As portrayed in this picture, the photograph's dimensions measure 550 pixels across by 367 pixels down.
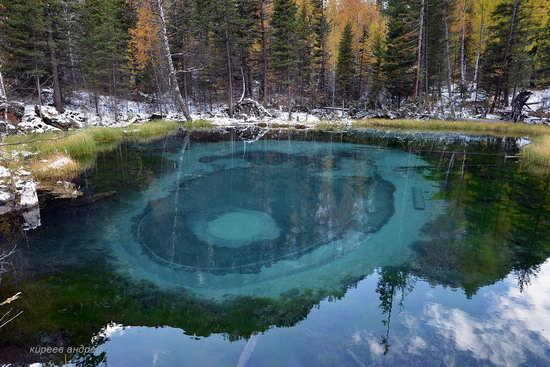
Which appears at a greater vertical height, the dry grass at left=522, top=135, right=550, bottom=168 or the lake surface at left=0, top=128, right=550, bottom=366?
the dry grass at left=522, top=135, right=550, bottom=168

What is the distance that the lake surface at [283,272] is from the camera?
4160 mm

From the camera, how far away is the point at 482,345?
13.9 feet

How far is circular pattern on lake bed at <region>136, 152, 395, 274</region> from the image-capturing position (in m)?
6.86

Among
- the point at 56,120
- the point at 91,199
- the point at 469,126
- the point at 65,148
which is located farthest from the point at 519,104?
the point at 56,120

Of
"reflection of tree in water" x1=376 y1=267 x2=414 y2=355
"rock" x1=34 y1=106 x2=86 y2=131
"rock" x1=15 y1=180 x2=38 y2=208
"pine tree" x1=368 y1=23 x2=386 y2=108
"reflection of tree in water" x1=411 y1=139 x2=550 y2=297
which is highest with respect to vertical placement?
"pine tree" x1=368 y1=23 x2=386 y2=108

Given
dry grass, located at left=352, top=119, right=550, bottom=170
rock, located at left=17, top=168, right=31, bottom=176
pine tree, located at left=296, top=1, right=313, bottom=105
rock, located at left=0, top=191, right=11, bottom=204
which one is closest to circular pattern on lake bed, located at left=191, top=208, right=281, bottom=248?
rock, located at left=0, top=191, right=11, bottom=204

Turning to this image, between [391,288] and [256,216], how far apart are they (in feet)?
13.5

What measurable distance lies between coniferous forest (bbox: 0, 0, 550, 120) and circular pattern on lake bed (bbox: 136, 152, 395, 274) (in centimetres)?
1254

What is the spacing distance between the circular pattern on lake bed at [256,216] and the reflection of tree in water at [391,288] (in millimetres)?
1684

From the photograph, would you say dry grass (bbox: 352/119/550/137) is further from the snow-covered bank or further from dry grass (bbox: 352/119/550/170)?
the snow-covered bank

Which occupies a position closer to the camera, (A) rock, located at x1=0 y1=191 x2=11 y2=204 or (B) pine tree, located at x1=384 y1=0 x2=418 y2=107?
(A) rock, located at x1=0 y1=191 x2=11 y2=204

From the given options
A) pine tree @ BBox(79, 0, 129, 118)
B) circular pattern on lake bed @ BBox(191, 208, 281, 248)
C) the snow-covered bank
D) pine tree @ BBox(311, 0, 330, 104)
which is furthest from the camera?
pine tree @ BBox(311, 0, 330, 104)

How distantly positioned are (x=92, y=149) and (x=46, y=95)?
65.5 ft

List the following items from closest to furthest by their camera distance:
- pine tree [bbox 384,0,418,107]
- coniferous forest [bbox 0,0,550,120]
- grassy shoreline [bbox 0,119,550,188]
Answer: grassy shoreline [bbox 0,119,550,188] → coniferous forest [bbox 0,0,550,120] → pine tree [bbox 384,0,418,107]
